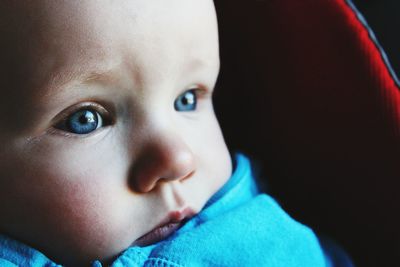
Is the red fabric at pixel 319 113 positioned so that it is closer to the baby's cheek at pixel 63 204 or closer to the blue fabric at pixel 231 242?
Result: the blue fabric at pixel 231 242

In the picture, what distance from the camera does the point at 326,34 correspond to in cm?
82

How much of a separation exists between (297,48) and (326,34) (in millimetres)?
56

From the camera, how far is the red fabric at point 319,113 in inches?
30.9

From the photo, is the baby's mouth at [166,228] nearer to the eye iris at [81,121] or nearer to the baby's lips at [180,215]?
the baby's lips at [180,215]

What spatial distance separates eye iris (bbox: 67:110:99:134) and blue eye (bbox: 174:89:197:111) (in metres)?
0.14

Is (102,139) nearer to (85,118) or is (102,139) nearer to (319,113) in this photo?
(85,118)

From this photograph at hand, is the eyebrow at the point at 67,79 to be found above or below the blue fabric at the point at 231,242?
above

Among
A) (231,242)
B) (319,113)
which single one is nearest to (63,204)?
(231,242)

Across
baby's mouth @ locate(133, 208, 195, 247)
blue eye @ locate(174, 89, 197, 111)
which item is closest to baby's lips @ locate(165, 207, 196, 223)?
baby's mouth @ locate(133, 208, 195, 247)

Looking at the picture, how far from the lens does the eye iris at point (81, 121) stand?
26.8 inches

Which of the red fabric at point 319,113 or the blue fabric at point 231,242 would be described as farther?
the red fabric at point 319,113

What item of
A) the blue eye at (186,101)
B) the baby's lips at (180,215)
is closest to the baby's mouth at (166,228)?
the baby's lips at (180,215)

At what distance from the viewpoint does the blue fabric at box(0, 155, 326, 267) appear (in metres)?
0.68

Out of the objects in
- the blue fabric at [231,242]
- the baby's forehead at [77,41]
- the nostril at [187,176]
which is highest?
the baby's forehead at [77,41]
